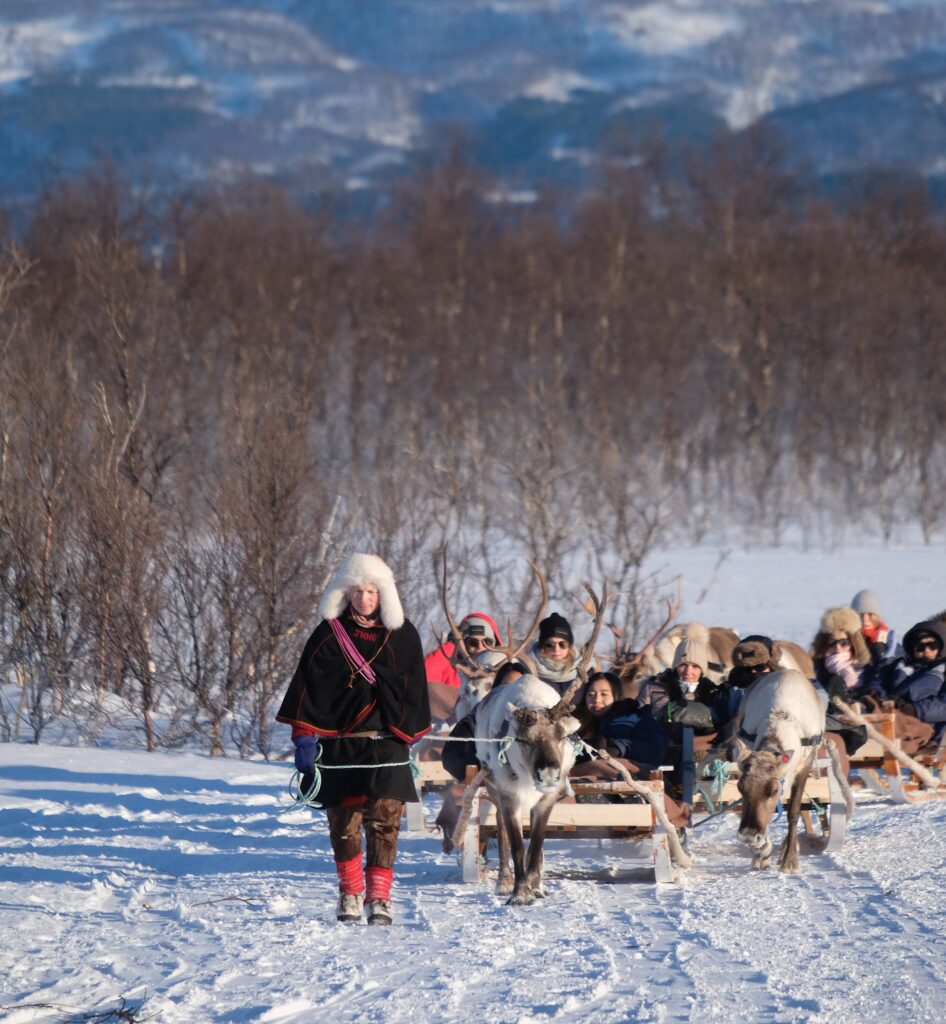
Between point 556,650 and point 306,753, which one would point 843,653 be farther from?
point 306,753

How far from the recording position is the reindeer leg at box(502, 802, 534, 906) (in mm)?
7406

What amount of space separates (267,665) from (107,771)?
3175 mm

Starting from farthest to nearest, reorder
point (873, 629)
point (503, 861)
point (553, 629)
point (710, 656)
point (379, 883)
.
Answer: point (873, 629)
point (710, 656)
point (553, 629)
point (503, 861)
point (379, 883)

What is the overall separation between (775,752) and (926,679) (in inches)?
125

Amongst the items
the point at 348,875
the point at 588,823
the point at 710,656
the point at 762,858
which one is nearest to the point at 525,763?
the point at 588,823

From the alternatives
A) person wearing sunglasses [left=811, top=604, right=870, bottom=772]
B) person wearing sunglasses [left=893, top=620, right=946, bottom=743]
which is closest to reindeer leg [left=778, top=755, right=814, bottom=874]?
person wearing sunglasses [left=811, top=604, right=870, bottom=772]

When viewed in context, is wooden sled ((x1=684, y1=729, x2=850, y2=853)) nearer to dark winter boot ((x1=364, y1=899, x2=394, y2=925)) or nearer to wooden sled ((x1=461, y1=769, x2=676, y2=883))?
wooden sled ((x1=461, y1=769, x2=676, y2=883))

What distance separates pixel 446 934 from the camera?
6.75 metres

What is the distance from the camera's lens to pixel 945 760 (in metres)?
10.6

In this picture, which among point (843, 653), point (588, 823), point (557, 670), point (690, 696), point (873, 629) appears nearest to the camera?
point (588, 823)

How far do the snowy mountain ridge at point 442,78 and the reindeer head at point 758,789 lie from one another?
8554 cm

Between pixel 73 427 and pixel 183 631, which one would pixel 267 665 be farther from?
pixel 73 427

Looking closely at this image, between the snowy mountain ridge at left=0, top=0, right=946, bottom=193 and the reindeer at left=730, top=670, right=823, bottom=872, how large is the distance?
85119 mm

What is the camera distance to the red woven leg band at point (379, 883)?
6.97m
